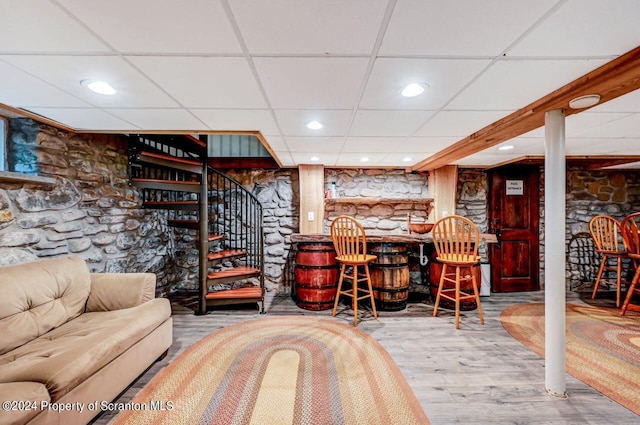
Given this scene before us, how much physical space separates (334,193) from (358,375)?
267 cm

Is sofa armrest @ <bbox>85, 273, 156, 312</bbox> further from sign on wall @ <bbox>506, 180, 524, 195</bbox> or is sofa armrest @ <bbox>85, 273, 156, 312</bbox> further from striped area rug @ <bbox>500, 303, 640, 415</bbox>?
sign on wall @ <bbox>506, 180, 524, 195</bbox>

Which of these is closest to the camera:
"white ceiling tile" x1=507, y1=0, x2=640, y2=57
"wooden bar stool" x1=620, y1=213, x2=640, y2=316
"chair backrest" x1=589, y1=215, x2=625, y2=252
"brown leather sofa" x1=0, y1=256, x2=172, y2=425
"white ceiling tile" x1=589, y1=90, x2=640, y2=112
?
"white ceiling tile" x1=507, y1=0, x2=640, y2=57

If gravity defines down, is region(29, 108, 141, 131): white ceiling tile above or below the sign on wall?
above

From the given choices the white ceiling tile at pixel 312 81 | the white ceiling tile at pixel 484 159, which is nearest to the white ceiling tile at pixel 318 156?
the white ceiling tile at pixel 312 81

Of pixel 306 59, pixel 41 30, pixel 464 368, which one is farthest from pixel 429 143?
pixel 41 30

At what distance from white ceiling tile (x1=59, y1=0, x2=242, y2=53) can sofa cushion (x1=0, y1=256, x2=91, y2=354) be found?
5.25 ft

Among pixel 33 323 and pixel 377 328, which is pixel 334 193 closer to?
pixel 377 328

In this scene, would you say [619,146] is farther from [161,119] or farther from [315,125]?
[161,119]

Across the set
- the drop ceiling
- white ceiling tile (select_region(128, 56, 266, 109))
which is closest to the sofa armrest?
the drop ceiling

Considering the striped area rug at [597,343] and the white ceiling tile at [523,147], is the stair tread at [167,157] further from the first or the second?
the striped area rug at [597,343]

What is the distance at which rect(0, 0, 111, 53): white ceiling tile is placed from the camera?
1023 mm

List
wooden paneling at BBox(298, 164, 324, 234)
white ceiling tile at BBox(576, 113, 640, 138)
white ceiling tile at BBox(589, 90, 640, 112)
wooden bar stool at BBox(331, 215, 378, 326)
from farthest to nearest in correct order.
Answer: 1. wooden paneling at BBox(298, 164, 324, 234)
2. wooden bar stool at BBox(331, 215, 378, 326)
3. white ceiling tile at BBox(576, 113, 640, 138)
4. white ceiling tile at BBox(589, 90, 640, 112)

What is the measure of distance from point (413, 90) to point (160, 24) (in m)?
1.37

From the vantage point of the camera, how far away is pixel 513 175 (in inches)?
162
